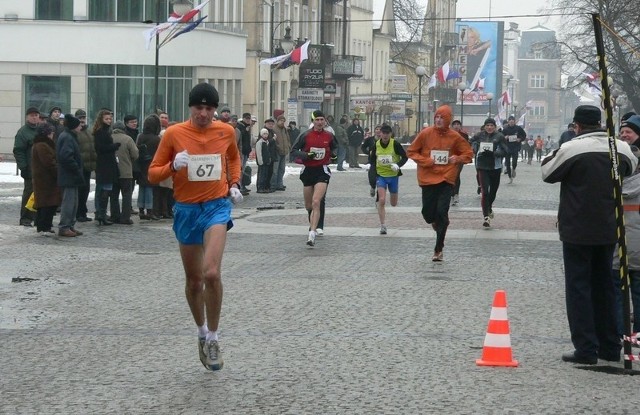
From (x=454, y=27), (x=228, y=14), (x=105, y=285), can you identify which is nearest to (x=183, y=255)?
(x=105, y=285)

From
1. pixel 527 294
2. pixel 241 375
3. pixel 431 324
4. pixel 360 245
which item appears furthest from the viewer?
pixel 360 245

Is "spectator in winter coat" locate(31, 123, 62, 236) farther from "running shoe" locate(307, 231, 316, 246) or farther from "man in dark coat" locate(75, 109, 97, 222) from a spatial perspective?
"running shoe" locate(307, 231, 316, 246)

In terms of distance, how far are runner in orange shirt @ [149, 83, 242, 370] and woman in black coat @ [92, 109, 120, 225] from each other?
Answer: 12.7 metres

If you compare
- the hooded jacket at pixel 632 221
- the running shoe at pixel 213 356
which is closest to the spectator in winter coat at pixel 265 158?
the hooded jacket at pixel 632 221

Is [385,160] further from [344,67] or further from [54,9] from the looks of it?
[344,67]

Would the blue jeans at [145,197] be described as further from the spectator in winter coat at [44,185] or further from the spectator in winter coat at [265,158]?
Answer: the spectator in winter coat at [265,158]

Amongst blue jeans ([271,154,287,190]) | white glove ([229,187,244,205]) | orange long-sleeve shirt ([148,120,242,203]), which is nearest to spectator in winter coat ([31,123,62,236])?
orange long-sleeve shirt ([148,120,242,203])

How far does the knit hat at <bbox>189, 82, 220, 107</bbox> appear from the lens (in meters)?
10.0

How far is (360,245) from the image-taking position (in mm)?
20172

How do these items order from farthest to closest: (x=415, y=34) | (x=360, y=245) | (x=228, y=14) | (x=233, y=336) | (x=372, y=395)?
1. (x=415, y=34)
2. (x=228, y=14)
3. (x=360, y=245)
4. (x=233, y=336)
5. (x=372, y=395)

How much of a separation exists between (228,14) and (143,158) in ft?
124

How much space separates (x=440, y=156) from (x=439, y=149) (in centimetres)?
15

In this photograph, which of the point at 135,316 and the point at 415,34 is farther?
the point at 415,34

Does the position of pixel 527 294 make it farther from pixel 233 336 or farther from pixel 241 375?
pixel 241 375
